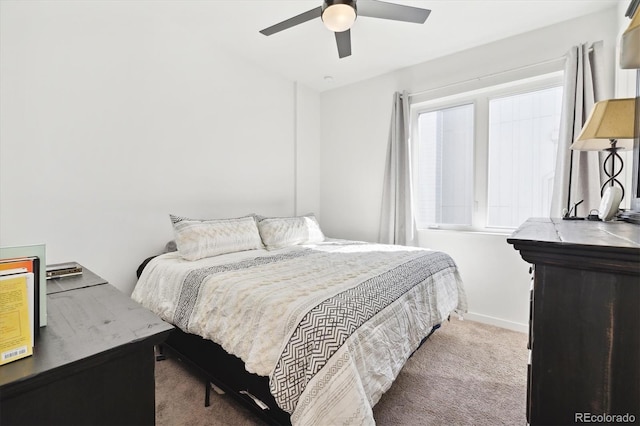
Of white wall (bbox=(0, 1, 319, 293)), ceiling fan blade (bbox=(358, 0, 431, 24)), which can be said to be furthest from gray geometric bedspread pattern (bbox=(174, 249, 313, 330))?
A: ceiling fan blade (bbox=(358, 0, 431, 24))

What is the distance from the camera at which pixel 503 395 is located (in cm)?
173

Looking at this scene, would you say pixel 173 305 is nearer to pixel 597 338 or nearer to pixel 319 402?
pixel 319 402

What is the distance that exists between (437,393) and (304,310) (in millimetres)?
1134

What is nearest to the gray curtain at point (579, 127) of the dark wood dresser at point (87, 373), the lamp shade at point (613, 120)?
the lamp shade at point (613, 120)

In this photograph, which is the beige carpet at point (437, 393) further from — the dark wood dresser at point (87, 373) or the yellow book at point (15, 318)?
the yellow book at point (15, 318)

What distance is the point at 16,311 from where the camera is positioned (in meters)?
0.64

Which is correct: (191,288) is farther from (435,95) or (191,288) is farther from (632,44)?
(435,95)

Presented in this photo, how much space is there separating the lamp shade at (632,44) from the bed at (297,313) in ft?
4.58

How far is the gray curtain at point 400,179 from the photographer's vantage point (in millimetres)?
3219

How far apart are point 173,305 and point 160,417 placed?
0.60 metres

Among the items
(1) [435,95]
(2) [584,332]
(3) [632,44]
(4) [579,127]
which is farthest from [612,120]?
(1) [435,95]

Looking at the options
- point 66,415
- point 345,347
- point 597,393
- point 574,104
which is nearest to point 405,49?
point 574,104

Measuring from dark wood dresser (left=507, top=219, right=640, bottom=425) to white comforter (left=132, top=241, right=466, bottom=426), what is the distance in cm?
69

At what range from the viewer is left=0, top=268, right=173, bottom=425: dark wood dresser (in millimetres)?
563
